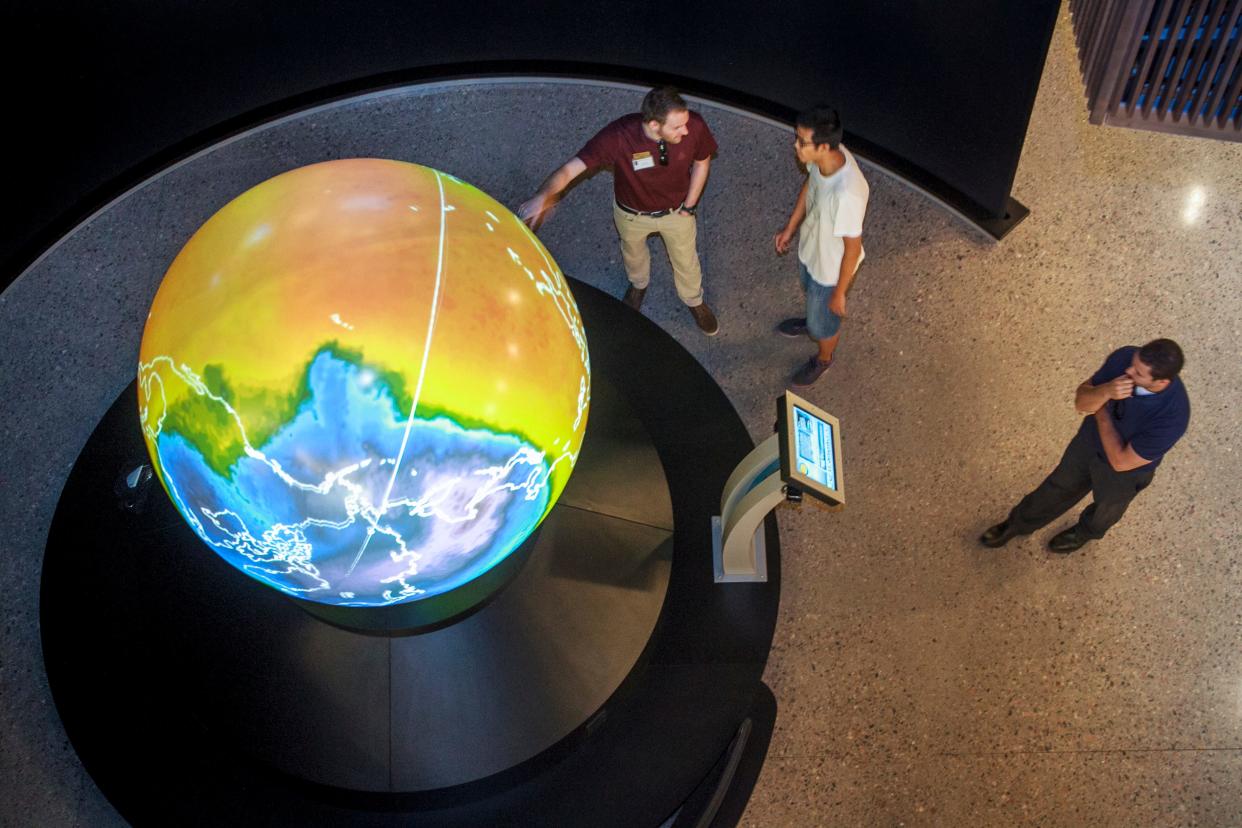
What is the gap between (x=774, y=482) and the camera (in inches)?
159

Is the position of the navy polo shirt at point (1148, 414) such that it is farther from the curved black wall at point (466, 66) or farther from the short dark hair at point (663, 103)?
the short dark hair at point (663, 103)

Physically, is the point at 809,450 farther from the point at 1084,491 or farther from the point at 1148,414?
the point at 1084,491

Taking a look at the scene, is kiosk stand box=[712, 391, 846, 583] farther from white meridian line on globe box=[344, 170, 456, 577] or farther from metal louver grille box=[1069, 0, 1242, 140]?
metal louver grille box=[1069, 0, 1242, 140]

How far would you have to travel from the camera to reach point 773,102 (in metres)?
6.12

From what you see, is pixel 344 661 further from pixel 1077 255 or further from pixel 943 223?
pixel 1077 255

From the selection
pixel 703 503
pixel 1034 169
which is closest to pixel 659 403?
pixel 703 503

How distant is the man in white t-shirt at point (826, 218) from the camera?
13.6 feet

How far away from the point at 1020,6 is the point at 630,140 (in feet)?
6.26

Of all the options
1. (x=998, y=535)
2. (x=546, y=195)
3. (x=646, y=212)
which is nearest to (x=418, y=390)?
(x=546, y=195)

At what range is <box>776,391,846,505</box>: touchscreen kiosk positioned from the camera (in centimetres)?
372

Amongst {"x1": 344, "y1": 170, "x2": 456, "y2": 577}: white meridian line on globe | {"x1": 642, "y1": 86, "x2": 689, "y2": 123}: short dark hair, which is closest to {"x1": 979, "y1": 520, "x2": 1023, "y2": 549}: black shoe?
{"x1": 642, "y1": 86, "x2": 689, "y2": 123}: short dark hair

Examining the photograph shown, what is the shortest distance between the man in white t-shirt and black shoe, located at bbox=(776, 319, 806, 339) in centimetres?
46

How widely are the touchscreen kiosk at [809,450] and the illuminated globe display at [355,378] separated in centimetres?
96

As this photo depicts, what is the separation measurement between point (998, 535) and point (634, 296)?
218 cm
